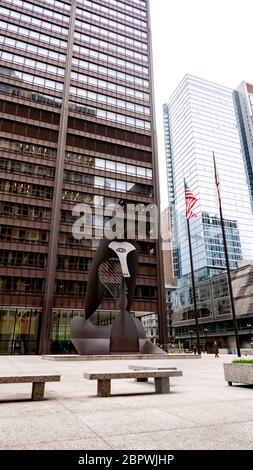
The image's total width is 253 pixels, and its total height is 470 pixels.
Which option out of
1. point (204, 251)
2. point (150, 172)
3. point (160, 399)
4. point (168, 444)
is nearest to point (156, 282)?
point (150, 172)

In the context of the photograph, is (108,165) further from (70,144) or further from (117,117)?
(117,117)

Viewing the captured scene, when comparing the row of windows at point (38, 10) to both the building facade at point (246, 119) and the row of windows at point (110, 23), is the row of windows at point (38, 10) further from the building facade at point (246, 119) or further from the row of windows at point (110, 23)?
the building facade at point (246, 119)

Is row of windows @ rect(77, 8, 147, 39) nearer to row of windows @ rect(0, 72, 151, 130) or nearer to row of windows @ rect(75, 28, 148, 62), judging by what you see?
row of windows @ rect(75, 28, 148, 62)

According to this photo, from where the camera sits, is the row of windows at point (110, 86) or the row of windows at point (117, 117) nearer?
the row of windows at point (117, 117)

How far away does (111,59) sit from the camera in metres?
50.2

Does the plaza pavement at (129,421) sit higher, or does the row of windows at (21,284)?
the row of windows at (21,284)

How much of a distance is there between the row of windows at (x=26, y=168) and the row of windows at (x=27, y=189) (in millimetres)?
1570

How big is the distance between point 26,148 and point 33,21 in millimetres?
20664

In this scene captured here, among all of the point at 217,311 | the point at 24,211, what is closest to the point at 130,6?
the point at 24,211

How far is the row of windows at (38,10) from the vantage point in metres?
45.8
